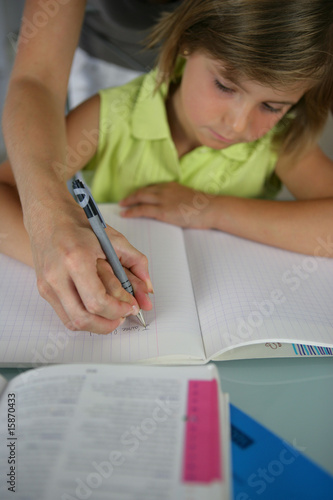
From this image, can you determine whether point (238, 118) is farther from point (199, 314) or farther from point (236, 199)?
point (199, 314)

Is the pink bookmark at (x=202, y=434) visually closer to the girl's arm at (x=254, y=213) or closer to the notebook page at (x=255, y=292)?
the notebook page at (x=255, y=292)

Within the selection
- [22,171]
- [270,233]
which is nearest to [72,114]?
[22,171]

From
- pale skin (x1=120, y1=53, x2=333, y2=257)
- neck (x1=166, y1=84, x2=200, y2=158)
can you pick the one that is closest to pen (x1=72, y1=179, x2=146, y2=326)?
pale skin (x1=120, y1=53, x2=333, y2=257)

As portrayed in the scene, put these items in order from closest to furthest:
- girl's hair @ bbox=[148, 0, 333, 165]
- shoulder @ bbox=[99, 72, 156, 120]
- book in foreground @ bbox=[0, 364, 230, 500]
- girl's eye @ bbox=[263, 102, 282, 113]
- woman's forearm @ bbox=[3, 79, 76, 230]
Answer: book in foreground @ bbox=[0, 364, 230, 500] → woman's forearm @ bbox=[3, 79, 76, 230] → girl's hair @ bbox=[148, 0, 333, 165] → girl's eye @ bbox=[263, 102, 282, 113] → shoulder @ bbox=[99, 72, 156, 120]

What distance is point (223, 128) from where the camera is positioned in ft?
2.90

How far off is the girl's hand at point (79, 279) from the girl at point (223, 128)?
1 centimetres

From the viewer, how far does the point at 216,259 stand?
2.44 ft

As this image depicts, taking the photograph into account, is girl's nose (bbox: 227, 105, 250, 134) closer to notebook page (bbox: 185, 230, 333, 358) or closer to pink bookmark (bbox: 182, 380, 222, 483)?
notebook page (bbox: 185, 230, 333, 358)

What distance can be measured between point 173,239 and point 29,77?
370 millimetres

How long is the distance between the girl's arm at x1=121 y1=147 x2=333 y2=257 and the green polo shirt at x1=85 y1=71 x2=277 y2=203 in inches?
3.9

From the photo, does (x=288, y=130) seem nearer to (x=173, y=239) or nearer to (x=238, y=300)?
(x=173, y=239)

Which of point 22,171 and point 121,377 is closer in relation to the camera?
point 121,377

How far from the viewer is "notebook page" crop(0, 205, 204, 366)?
0.53 m

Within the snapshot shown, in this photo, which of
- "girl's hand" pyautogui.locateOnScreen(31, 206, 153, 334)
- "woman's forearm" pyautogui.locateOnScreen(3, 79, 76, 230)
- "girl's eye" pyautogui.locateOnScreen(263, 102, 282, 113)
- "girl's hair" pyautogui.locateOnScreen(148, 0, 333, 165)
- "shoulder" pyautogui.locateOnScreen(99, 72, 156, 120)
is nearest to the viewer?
"girl's hand" pyautogui.locateOnScreen(31, 206, 153, 334)
